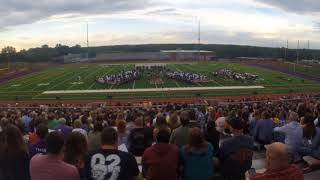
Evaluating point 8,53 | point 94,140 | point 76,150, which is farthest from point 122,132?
point 8,53

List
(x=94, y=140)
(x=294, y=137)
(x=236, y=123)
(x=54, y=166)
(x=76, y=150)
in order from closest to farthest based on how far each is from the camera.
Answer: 1. (x=54, y=166)
2. (x=76, y=150)
3. (x=236, y=123)
4. (x=94, y=140)
5. (x=294, y=137)

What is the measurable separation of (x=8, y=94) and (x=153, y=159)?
155 ft

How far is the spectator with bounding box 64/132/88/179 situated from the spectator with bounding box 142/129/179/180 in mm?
912

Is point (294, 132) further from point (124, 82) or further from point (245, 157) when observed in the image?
point (124, 82)

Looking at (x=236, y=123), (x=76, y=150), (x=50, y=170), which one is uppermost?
(x=236, y=123)

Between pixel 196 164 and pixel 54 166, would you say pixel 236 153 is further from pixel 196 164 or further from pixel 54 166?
pixel 54 166

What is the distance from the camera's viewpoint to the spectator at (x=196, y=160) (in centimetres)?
714

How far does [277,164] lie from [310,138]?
4973mm

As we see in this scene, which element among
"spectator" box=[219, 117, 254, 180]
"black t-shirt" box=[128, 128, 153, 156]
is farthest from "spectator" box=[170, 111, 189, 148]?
"black t-shirt" box=[128, 128, 153, 156]

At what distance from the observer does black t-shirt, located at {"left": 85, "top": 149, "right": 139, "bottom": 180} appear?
5.98 m

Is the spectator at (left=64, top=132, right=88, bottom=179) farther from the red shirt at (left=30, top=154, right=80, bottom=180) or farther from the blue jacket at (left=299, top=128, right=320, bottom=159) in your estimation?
the blue jacket at (left=299, top=128, right=320, bottom=159)

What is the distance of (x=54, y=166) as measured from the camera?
5891 mm

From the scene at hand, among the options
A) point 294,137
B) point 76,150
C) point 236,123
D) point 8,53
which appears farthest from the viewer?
point 8,53

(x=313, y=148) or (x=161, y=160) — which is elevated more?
(x=161, y=160)
